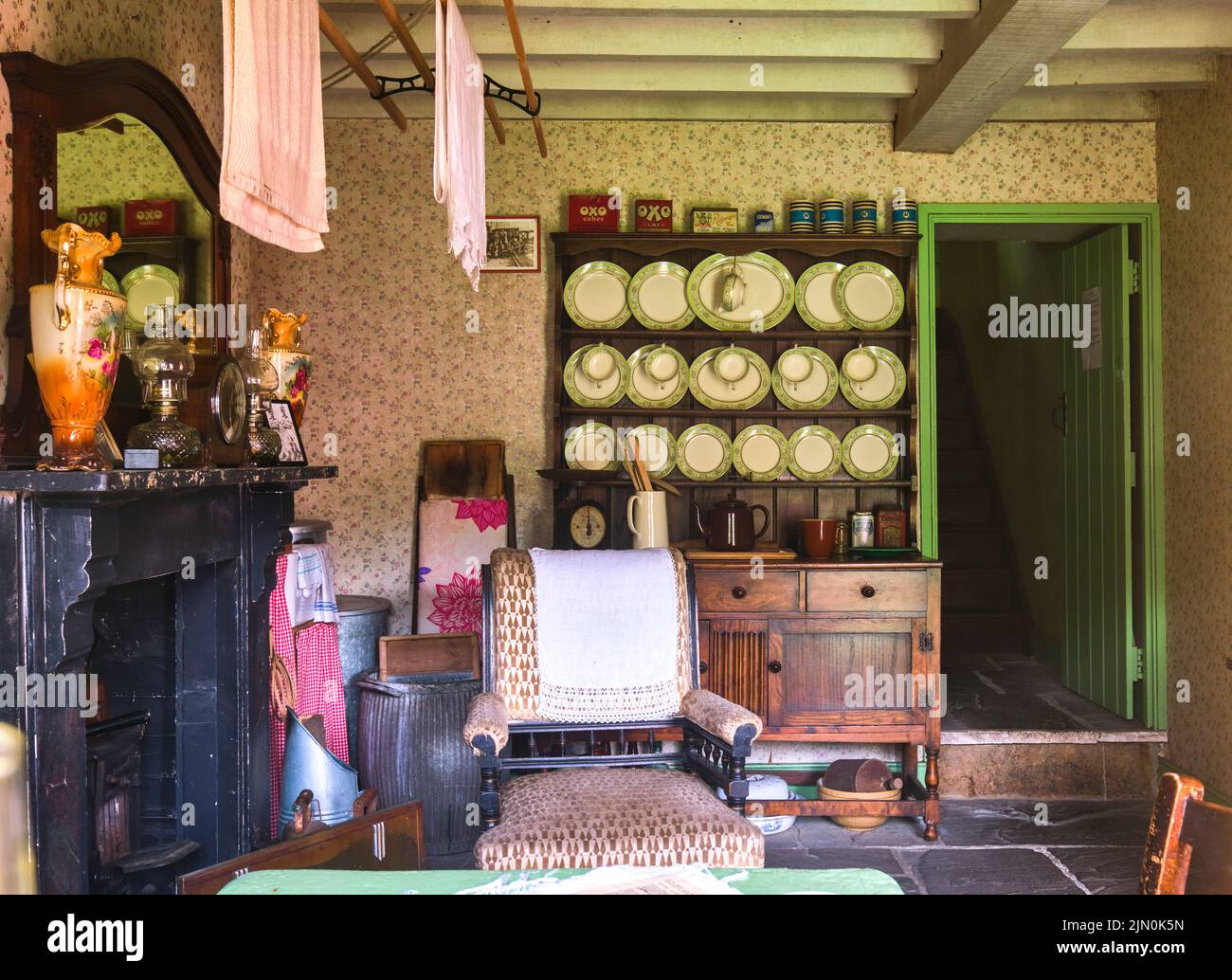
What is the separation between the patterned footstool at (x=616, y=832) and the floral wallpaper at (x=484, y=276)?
2023mm

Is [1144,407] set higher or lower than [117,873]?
higher

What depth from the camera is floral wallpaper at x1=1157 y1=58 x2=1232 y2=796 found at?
3.65 m

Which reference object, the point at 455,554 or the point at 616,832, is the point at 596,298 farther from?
the point at 616,832

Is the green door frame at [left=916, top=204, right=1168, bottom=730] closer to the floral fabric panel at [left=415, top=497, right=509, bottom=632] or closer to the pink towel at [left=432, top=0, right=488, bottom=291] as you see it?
the floral fabric panel at [left=415, top=497, right=509, bottom=632]

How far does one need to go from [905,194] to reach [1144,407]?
1.36m

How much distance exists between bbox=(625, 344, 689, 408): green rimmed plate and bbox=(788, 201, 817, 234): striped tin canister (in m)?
0.73

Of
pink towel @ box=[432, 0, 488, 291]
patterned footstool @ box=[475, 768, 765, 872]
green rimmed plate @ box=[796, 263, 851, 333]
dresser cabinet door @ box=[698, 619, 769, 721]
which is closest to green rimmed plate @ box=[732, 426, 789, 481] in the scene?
green rimmed plate @ box=[796, 263, 851, 333]

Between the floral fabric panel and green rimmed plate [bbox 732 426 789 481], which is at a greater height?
green rimmed plate [bbox 732 426 789 481]

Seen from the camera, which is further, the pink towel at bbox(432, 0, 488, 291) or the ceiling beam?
the ceiling beam

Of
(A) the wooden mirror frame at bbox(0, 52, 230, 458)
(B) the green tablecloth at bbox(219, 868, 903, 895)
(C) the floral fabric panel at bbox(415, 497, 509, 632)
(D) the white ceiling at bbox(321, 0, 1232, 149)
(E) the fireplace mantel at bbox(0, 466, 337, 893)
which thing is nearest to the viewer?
(B) the green tablecloth at bbox(219, 868, 903, 895)

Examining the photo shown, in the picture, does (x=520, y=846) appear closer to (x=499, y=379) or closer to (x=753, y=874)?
(x=753, y=874)

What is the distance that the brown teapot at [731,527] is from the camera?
12.4ft
